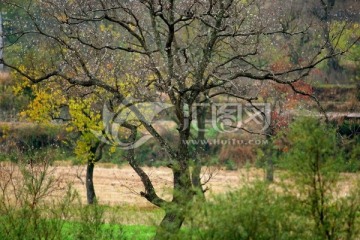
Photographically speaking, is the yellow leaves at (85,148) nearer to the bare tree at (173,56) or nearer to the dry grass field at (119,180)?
the dry grass field at (119,180)

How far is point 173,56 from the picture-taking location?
17.1 meters

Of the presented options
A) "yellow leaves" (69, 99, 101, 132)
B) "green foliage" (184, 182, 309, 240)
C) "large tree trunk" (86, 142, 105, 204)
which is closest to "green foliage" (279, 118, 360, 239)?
"green foliage" (184, 182, 309, 240)

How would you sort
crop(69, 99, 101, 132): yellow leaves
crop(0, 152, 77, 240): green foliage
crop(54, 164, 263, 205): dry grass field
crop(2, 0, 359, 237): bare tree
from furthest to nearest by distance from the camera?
1. crop(54, 164, 263, 205): dry grass field
2. crop(69, 99, 101, 132): yellow leaves
3. crop(2, 0, 359, 237): bare tree
4. crop(0, 152, 77, 240): green foliage

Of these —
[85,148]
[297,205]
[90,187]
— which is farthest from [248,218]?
[90,187]

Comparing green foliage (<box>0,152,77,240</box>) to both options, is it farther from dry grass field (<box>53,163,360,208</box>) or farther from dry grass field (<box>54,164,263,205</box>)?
dry grass field (<box>54,164,263,205</box>)

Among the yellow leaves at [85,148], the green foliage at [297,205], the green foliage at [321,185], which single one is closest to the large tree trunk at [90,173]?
the yellow leaves at [85,148]

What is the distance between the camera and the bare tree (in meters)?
16.2

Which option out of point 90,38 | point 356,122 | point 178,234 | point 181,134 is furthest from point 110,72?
point 178,234

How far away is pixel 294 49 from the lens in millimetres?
38844

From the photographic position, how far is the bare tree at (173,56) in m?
16.2

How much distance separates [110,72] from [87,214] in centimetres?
1504

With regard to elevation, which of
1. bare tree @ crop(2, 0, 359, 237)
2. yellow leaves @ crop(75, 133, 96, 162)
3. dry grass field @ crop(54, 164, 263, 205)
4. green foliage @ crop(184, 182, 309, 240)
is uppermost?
bare tree @ crop(2, 0, 359, 237)

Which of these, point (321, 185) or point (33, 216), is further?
point (33, 216)

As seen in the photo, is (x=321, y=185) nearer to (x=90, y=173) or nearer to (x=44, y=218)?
(x=44, y=218)
